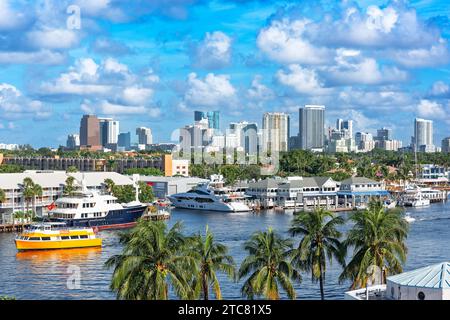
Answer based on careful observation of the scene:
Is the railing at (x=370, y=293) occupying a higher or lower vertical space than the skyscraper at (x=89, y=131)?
lower

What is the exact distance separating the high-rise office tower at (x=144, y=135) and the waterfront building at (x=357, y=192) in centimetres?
5238

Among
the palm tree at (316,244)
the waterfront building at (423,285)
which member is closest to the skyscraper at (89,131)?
the palm tree at (316,244)

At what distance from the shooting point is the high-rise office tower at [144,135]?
81.4 m

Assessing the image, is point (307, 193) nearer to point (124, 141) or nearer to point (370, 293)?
point (370, 293)

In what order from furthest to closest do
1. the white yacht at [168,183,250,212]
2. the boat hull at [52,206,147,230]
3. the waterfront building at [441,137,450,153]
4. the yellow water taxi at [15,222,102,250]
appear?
the waterfront building at [441,137,450,153], the white yacht at [168,183,250,212], the boat hull at [52,206,147,230], the yellow water taxi at [15,222,102,250]

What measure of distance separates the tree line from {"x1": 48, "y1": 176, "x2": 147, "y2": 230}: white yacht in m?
14.1

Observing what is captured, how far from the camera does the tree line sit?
5352 millimetres

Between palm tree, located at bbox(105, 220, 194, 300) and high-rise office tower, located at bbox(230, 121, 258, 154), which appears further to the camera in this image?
high-rise office tower, located at bbox(230, 121, 258, 154)

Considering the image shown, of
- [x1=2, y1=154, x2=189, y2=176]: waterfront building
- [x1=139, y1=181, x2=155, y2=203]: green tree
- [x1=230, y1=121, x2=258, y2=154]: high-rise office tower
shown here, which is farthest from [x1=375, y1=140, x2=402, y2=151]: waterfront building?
[x1=139, y1=181, x2=155, y2=203]: green tree

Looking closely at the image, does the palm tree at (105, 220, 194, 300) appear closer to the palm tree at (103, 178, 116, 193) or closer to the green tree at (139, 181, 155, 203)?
the palm tree at (103, 178, 116, 193)

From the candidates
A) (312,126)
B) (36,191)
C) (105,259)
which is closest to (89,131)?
(312,126)

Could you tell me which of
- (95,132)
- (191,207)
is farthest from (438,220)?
(95,132)

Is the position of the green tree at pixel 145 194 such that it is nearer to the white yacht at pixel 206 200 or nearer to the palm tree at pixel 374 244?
the white yacht at pixel 206 200

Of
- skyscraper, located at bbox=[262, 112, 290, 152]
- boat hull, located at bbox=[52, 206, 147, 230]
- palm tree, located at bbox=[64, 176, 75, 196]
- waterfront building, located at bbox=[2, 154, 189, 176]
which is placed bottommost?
boat hull, located at bbox=[52, 206, 147, 230]
